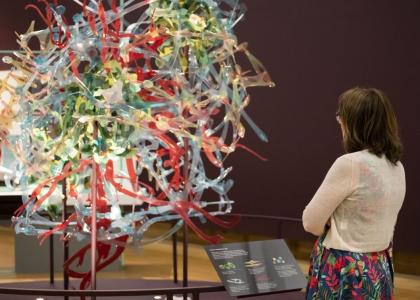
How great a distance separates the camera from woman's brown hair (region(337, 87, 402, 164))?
2732 mm

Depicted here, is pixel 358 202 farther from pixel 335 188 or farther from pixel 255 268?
pixel 255 268

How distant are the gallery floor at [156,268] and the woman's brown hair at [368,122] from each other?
3.25 meters

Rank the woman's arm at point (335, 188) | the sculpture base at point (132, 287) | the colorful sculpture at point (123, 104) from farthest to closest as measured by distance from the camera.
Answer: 1. the sculpture base at point (132, 287)
2. the colorful sculpture at point (123, 104)
3. the woman's arm at point (335, 188)

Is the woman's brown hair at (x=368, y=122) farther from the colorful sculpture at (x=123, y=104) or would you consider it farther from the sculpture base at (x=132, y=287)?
the sculpture base at (x=132, y=287)

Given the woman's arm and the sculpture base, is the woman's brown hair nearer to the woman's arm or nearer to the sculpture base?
the woman's arm

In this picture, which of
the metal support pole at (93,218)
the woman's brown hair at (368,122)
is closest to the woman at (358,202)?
the woman's brown hair at (368,122)

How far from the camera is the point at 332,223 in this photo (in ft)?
9.09

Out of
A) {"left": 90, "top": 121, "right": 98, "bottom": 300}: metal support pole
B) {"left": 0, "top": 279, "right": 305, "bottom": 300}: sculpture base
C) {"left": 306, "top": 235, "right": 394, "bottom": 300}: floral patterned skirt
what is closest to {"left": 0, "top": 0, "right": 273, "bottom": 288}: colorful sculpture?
{"left": 90, "top": 121, "right": 98, "bottom": 300}: metal support pole

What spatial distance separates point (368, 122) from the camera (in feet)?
8.95

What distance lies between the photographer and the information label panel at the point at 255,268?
2.89 metres

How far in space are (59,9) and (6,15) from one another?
629 centimetres

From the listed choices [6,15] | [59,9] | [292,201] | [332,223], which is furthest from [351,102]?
[6,15]

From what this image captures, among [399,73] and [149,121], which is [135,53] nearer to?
[149,121]

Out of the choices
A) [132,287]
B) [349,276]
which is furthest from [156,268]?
[349,276]
